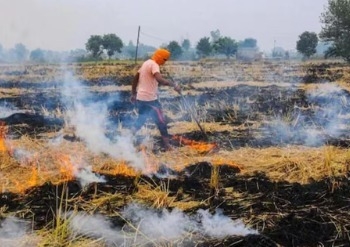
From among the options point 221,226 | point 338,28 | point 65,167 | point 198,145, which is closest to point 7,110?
point 198,145

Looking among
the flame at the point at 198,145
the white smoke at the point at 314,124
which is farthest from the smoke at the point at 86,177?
the white smoke at the point at 314,124

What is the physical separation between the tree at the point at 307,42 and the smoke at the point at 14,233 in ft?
175

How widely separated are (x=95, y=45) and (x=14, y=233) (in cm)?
4432

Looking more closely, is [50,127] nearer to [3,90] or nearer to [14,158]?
[14,158]

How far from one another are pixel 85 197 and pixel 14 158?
6.44 feet

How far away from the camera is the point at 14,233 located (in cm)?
417

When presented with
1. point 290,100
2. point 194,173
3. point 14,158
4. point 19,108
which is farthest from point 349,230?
point 19,108

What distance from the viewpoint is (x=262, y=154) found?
23.2 ft

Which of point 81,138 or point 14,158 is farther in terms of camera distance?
point 81,138

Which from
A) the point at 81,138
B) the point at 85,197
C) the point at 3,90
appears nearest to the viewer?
the point at 85,197

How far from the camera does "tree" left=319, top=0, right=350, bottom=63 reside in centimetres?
3359

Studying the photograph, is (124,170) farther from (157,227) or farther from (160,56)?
(160,56)

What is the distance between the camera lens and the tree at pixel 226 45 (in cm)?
6233

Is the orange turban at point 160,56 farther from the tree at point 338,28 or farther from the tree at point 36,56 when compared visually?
the tree at point 36,56
